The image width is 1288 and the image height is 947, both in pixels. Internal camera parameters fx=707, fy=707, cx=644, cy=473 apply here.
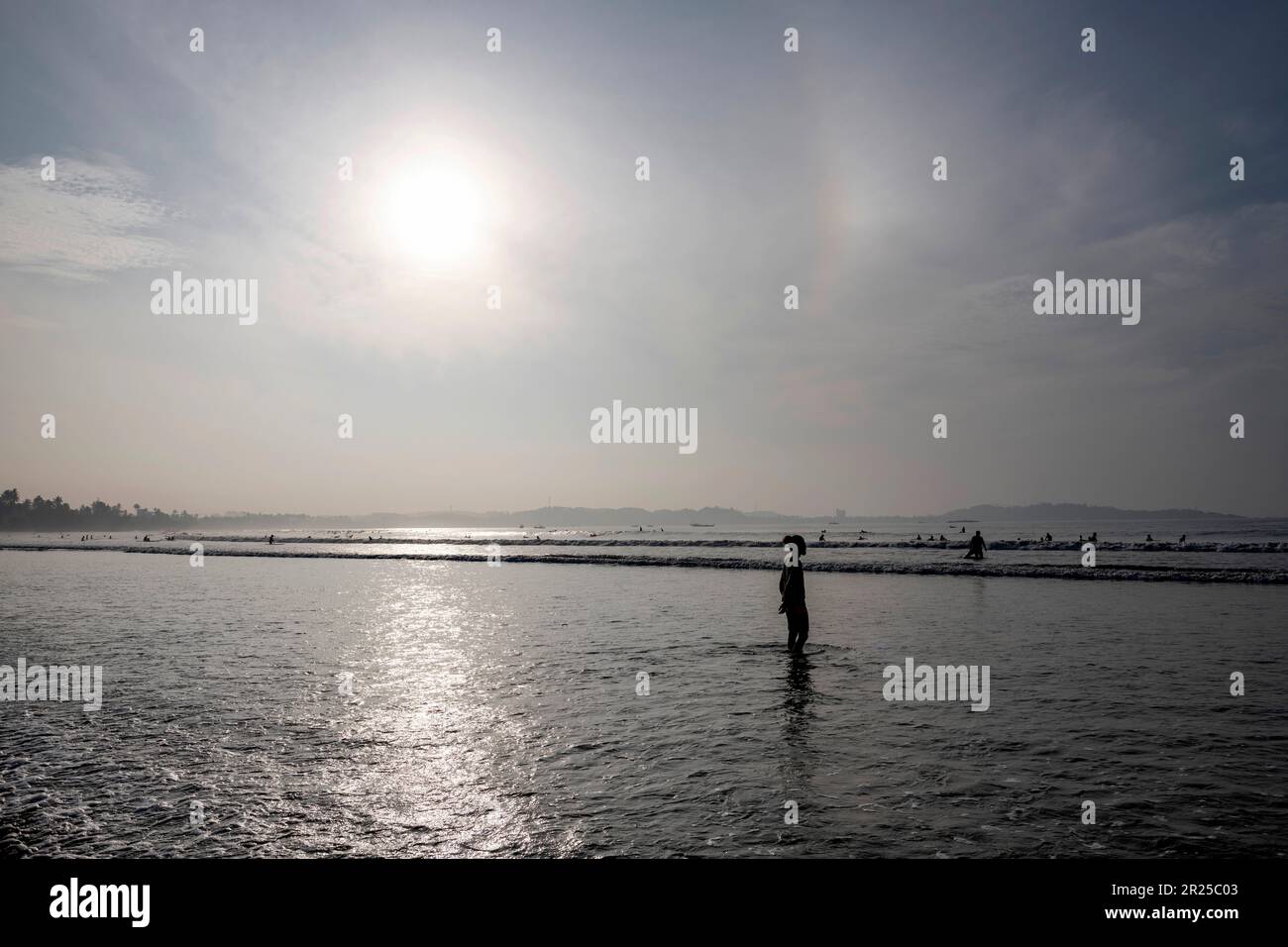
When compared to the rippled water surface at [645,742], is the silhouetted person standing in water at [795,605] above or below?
above

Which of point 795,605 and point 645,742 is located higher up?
point 795,605

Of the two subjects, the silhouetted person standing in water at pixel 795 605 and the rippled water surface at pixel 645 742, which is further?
the silhouetted person standing in water at pixel 795 605

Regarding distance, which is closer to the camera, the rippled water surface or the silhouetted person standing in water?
the rippled water surface

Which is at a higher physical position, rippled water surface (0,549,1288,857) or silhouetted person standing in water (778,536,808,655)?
silhouetted person standing in water (778,536,808,655)

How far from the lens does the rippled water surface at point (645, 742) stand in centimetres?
626

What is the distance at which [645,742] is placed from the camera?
8938 millimetres

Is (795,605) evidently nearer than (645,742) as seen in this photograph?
No

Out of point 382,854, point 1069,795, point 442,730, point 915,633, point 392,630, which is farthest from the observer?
point 392,630

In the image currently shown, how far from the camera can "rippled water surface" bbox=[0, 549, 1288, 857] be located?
20.5 feet
